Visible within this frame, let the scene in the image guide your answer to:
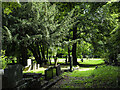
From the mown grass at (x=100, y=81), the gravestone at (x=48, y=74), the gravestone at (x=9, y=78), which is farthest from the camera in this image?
the gravestone at (x=48, y=74)

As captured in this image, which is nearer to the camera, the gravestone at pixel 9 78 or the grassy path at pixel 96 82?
the gravestone at pixel 9 78

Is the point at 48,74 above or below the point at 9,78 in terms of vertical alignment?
below

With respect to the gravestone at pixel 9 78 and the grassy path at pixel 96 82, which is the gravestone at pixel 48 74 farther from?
the gravestone at pixel 9 78

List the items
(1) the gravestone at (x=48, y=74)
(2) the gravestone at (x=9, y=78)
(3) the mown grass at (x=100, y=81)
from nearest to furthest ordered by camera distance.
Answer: (2) the gravestone at (x=9, y=78) → (3) the mown grass at (x=100, y=81) → (1) the gravestone at (x=48, y=74)

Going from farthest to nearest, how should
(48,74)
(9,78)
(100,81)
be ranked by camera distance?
(48,74) < (100,81) < (9,78)

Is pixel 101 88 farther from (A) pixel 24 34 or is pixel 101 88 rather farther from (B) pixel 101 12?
(B) pixel 101 12

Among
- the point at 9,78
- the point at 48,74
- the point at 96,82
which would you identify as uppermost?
the point at 9,78

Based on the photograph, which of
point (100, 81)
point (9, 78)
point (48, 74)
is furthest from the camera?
point (48, 74)

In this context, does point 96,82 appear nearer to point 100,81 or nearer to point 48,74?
point 100,81

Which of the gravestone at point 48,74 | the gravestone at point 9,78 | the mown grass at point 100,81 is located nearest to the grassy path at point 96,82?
the mown grass at point 100,81

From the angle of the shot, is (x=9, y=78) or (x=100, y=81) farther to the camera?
(x=100, y=81)

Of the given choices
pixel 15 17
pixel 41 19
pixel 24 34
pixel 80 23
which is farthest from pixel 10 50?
pixel 80 23

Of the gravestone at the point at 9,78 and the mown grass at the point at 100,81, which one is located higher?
the gravestone at the point at 9,78

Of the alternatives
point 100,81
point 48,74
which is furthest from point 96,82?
point 48,74
